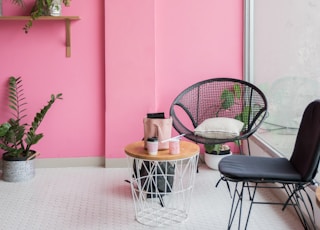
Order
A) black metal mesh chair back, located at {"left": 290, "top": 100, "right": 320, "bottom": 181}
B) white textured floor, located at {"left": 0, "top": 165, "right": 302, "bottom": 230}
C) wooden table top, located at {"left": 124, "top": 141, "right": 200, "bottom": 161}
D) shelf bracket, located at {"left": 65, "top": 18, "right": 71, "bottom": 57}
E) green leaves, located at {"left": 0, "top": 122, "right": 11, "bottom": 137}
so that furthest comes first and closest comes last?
1. shelf bracket, located at {"left": 65, "top": 18, "right": 71, "bottom": 57}
2. green leaves, located at {"left": 0, "top": 122, "right": 11, "bottom": 137}
3. white textured floor, located at {"left": 0, "top": 165, "right": 302, "bottom": 230}
4. wooden table top, located at {"left": 124, "top": 141, "right": 200, "bottom": 161}
5. black metal mesh chair back, located at {"left": 290, "top": 100, "right": 320, "bottom": 181}

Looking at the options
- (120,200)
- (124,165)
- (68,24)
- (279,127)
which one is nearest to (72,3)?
(68,24)

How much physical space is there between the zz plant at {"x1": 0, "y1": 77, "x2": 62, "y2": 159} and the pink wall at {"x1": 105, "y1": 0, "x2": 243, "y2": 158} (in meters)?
0.63

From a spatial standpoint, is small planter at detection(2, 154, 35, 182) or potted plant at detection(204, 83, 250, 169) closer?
small planter at detection(2, 154, 35, 182)

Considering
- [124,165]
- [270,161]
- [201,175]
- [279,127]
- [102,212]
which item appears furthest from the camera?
[124,165]

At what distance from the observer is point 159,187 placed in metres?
3.04

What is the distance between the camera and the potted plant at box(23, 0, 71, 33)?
3576 millimetres

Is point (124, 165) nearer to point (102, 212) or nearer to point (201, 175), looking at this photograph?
point (201, 175)

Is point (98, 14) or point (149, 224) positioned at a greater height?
point (98, 14)

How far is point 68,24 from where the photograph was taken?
3.78 meters

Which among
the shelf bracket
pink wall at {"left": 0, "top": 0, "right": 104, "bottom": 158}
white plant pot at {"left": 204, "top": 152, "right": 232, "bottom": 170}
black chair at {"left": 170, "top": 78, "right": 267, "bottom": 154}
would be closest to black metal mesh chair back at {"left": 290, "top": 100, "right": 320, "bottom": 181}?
black chair at {"left": 170, "top": 78, "right": 267, "bottom": 154}

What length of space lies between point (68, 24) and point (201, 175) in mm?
1843

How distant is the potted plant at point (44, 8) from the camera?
358 centimetres

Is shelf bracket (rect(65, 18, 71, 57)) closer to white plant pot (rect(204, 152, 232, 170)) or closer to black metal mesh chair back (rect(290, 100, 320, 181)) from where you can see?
white plant pot (rect(204, 152, 232, 170))

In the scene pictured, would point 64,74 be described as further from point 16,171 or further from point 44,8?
point 16,171
